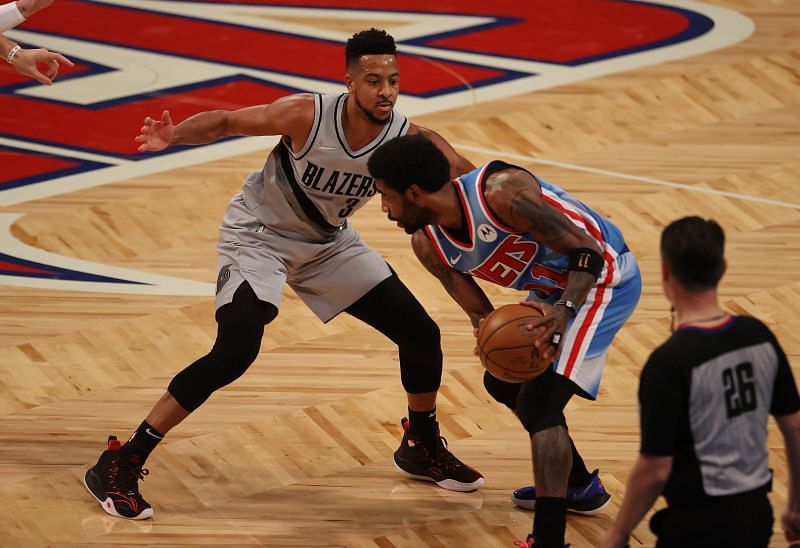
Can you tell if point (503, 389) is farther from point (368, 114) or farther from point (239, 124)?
point (239, 124)

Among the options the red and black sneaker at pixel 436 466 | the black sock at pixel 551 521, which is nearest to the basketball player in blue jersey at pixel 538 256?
the black sock at pixel 551 521

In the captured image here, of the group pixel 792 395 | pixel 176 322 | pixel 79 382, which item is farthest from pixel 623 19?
pixel 792 395

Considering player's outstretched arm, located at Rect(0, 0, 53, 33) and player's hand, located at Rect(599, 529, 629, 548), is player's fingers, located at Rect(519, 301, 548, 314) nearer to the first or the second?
player's hand, located at Rect(599, 529, 629, 548)

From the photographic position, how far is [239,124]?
547 cm

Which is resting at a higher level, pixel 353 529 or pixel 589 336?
pixel 589 336

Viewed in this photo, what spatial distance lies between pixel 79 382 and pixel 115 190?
2449 millimetres

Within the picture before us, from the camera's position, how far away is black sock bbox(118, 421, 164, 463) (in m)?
5.47

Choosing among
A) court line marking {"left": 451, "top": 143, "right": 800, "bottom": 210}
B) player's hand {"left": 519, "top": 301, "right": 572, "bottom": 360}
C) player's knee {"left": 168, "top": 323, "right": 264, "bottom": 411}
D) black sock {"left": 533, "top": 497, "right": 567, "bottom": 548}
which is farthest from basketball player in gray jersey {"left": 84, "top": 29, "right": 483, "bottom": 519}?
court line marking {"left": 451, "top": 143, "right": 800, "bottom": 210}

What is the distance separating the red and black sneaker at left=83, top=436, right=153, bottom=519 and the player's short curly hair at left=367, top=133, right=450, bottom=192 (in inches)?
60.0

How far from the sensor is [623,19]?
11672 millimetres

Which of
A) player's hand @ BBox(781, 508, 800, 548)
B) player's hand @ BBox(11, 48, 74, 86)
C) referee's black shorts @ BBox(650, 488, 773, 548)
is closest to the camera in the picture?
referee's black shorts @ BBox(650, 488, 773, 548)

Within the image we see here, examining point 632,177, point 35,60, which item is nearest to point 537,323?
point 35,60

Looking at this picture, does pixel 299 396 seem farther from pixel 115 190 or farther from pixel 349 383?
pixel 115 190

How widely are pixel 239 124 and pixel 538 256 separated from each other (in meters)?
1.25
